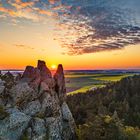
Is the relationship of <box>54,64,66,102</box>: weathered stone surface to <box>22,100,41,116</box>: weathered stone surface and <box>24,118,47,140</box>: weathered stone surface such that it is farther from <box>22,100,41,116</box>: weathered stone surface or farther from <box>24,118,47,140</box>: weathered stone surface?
<box>24,118,47,140</box>: weathered stone surface

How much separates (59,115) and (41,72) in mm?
11677

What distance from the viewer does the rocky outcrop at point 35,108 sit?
149 feet

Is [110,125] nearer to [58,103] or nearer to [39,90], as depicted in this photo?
[58,103]

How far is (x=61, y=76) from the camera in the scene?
65.6 meters

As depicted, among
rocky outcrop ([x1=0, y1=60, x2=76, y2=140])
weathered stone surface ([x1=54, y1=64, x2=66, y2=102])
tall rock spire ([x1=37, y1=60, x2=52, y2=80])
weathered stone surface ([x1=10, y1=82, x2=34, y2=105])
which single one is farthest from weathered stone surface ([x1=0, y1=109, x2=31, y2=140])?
weathered stone surface ([x1=54, y1=64, x2=66, y2=102])

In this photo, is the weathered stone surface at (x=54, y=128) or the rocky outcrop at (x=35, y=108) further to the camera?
the weathered stone surface at (x=54, y=128)

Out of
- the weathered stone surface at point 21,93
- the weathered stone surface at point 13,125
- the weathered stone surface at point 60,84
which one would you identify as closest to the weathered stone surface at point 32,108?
the weathered stone surface at point 21,93

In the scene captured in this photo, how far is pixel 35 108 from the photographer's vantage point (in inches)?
2063

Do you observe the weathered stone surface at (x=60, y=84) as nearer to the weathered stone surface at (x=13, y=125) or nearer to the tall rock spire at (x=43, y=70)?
the tall rock spire at (x=43, y=70)

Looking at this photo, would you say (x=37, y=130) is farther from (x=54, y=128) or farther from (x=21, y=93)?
A: (x=21, y=93)

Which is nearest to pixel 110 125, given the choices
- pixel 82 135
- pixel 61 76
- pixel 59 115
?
pixel 82 135

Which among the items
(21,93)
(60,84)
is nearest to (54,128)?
(21,93)

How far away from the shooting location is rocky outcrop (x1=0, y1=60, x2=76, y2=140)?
45469mm

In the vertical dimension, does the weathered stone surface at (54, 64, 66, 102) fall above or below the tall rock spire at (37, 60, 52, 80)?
below
